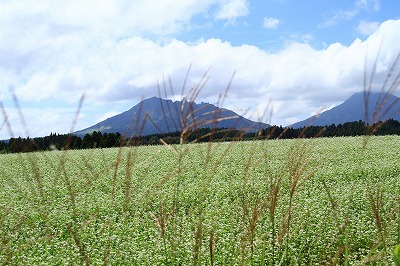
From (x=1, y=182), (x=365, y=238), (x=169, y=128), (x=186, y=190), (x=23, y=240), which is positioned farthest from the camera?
(x=1, y=182)

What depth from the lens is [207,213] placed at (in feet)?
41.2

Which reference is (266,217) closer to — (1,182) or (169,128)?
(169,128)

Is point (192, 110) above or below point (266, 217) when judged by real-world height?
above

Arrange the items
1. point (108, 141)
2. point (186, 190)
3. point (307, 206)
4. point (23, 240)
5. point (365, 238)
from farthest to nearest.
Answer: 1. point (108, 141)
2. point (186, 190)
3. point (307, 206)
4. point (23, 240)
5. point (365, 238)

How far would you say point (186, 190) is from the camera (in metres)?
17.2

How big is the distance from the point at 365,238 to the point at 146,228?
5.98 metres

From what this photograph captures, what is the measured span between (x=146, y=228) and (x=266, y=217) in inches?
141

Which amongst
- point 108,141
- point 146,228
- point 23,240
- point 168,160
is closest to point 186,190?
point 146,228

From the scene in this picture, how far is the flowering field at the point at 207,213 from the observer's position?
3.62 m

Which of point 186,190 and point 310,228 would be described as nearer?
point 310,228

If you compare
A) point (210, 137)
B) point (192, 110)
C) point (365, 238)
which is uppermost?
point (192, 110)

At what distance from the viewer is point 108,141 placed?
59.9 m

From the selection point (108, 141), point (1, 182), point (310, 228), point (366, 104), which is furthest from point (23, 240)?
point (108, 141)

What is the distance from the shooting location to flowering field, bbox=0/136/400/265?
3.62 metres
